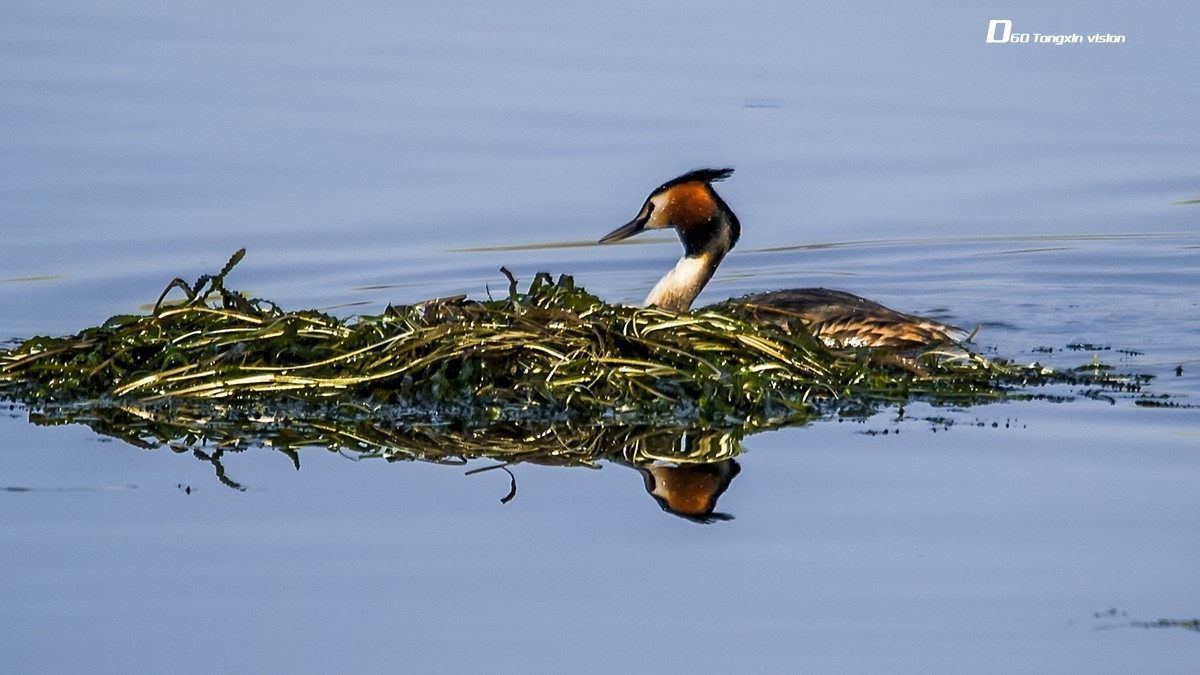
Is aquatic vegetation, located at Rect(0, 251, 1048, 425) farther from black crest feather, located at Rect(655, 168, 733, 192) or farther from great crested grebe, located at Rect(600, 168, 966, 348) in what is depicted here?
black crest feather, located at Rect(655, 168, 733, 192)

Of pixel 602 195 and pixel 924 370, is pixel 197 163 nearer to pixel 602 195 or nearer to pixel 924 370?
pixel 602 195

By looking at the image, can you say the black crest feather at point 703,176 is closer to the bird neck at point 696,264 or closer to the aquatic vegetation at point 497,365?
the bird neck at point 696,264

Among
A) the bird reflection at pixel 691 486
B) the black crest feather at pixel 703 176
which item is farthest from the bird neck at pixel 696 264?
the bird reflection at pixel 691 486

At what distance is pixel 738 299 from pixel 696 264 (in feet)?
1.41

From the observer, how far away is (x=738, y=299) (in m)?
9.71

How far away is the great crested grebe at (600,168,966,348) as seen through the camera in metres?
A: 9.37

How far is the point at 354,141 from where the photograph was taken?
44.4ft

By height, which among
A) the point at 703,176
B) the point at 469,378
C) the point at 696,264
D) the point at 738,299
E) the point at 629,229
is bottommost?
the point at 469,378

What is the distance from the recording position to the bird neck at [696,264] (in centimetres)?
1001

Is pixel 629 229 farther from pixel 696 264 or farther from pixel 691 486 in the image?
pixel 691 486

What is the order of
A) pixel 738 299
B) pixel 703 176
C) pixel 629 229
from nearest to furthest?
pixel 738 299 → pixel 703 176 → pixel 629 229

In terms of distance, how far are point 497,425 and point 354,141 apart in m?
6.19

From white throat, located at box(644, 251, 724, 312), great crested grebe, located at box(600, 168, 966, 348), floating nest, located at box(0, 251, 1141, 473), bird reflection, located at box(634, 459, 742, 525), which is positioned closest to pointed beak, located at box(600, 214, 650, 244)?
great crested grebe, located at box(600, 168, 966, 348)

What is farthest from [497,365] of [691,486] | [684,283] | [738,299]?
[684,283]
